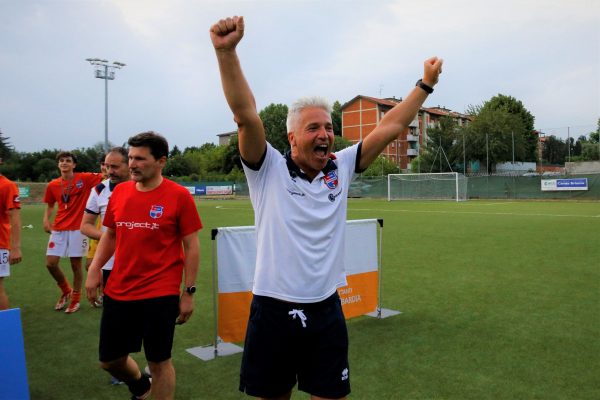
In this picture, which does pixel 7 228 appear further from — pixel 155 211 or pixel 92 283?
pixel 155 211

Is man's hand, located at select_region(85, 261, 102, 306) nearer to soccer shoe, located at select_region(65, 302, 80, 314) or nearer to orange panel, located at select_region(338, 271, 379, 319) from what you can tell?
orange panel, located at select_region(338, 271, 379, 319)

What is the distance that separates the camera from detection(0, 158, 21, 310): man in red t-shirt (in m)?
5.17

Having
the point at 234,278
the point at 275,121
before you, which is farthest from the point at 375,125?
the point at 234,278

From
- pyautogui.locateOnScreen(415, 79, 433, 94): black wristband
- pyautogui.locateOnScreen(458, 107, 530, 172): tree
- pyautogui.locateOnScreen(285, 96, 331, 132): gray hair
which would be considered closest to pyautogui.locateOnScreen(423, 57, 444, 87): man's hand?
pyautogui.locateOnScreen(415, 79, 433, 94): black wristband

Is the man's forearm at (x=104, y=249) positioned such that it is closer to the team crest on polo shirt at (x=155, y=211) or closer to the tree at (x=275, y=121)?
the team crest on polo shirt at (x=155, y=211)

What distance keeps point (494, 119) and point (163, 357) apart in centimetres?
5857

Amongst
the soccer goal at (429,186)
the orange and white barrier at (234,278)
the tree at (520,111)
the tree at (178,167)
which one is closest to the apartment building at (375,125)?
the tree at (520,111)

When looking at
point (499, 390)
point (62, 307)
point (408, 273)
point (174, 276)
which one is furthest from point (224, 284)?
point (408, 273)

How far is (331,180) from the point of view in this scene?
2543 mm

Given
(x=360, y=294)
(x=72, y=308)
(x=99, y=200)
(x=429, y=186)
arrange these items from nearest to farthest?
1. (x=99, y=200)
2. (x=360, y=294)
3. (x=72, y=308)
4. (x=429, y=186)

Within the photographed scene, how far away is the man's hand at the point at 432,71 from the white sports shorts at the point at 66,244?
5.97m

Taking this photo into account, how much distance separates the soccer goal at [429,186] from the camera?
39219 millimetres

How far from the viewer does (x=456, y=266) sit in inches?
379

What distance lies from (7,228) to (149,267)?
2832 mm
